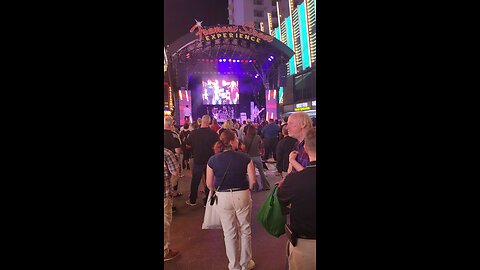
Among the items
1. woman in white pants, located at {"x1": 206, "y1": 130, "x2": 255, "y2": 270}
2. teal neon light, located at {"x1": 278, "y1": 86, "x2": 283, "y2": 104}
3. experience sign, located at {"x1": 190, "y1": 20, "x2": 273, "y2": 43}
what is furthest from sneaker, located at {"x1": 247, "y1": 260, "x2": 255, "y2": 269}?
teal neon light, located at {"x1": 278, "y1": 86, "x2": 283, "y2": 104}

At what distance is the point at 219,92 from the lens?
14.5m

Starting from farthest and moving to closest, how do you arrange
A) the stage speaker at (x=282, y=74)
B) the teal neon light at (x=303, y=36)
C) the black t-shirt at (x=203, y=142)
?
1. the stage speaker at (x=282, y=74)
2. the teal neon light at (x=303, y=36)
3. the black t-shirt at (x=203, y=142)

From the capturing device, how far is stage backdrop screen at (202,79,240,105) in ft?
45.8

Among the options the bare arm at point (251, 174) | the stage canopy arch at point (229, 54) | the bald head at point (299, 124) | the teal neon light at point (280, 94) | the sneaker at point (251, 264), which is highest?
the stage canopy arch at point (229, 54)

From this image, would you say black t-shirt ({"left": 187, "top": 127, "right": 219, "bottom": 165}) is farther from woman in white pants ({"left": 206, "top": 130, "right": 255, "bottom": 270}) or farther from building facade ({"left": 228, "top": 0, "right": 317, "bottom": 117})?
building facade ({"left": 228, "top": 0, "right": 317, "bottom": 117})

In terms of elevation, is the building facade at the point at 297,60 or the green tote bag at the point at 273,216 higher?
the building facade at the point at 297,60

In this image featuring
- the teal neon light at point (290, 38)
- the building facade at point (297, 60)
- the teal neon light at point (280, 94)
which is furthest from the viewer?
the teal neon light at point (290, 38)

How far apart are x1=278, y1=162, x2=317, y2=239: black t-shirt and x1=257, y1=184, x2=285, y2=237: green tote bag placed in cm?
7

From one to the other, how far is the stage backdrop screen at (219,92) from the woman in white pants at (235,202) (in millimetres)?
11913

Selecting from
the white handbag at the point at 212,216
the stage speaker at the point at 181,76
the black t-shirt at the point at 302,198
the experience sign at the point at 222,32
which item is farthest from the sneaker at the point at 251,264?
the stage speaker at the point at 181,76

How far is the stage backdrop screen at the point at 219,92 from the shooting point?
13.9 m

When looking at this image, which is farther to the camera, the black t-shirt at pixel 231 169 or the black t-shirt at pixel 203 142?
the black t-shirt at pixel 203 142

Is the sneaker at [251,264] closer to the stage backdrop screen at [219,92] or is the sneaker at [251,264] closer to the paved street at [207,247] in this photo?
the paved street at [207,247]

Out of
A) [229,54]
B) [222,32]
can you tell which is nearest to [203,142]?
[222,32]
